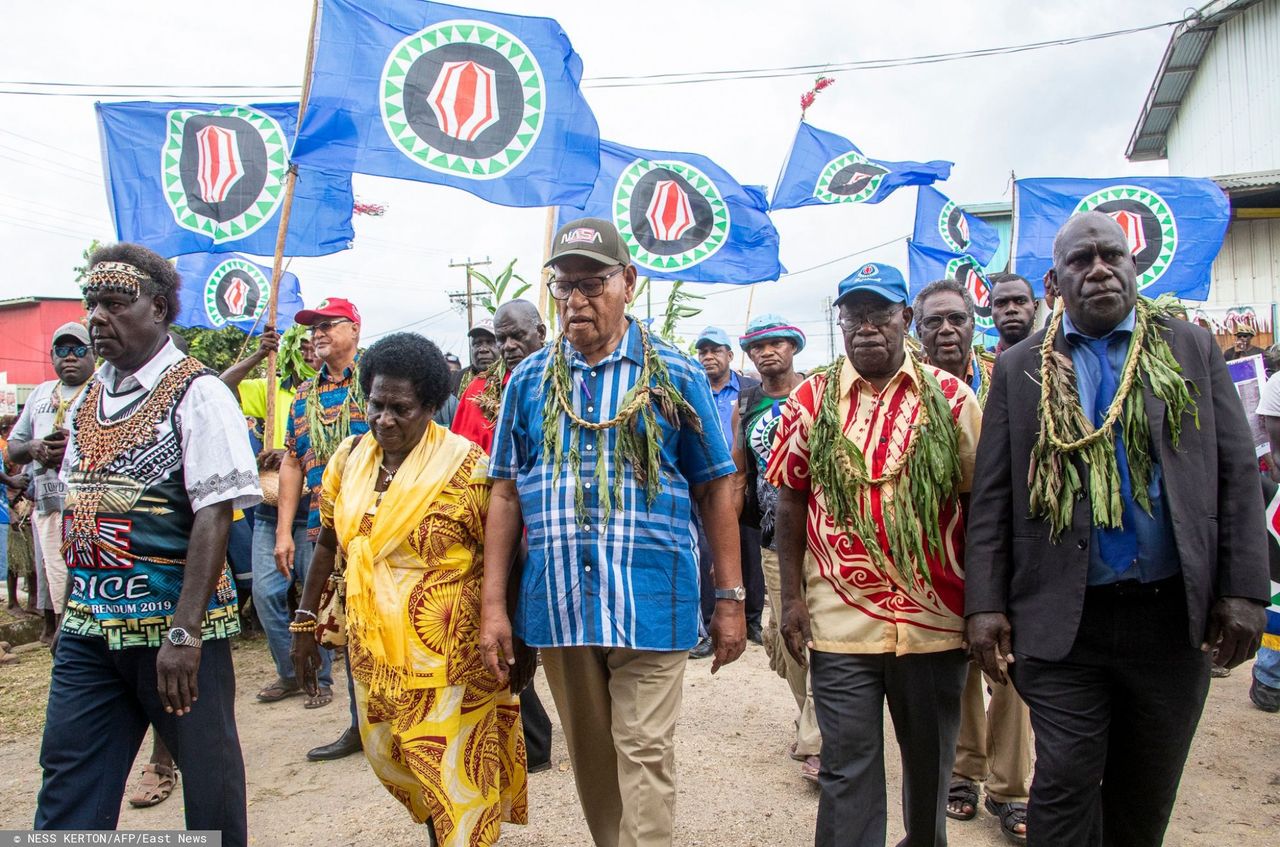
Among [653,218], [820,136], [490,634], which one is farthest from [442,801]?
[820,136]

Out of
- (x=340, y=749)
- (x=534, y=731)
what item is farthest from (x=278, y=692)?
(x=534, y=731)

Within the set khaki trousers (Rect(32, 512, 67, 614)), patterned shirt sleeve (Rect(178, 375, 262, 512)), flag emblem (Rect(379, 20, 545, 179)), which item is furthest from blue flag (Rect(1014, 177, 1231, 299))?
khaki trousers (Rect(32, 512, 67, 614))

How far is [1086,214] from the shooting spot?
2656 millimetres

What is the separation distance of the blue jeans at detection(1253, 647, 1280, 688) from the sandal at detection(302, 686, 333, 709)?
17.9 ft

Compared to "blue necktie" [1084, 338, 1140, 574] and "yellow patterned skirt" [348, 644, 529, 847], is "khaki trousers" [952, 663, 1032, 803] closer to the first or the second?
"blue necktie" [1084, 338, 1140, 574]

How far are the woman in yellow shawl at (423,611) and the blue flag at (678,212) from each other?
19.0 feet

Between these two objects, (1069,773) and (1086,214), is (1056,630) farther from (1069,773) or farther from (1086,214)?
(1086,214)

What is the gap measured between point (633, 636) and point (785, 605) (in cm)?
59

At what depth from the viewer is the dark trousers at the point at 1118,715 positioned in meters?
2.39

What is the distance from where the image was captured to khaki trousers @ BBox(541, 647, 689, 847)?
106 inches

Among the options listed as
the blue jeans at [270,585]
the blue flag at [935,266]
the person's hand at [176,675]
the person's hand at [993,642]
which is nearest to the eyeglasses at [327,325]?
the blue jeans at [270,585]

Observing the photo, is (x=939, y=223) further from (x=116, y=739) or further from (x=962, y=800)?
(x=116, y=739)

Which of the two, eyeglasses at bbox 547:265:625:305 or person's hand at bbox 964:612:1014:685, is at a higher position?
eyeglasses at bbox 547:265:625:305

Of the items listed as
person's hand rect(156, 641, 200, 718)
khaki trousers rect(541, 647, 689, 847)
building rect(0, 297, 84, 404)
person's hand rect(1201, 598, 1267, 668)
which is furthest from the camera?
building rect(0, 297, 84, 404)
